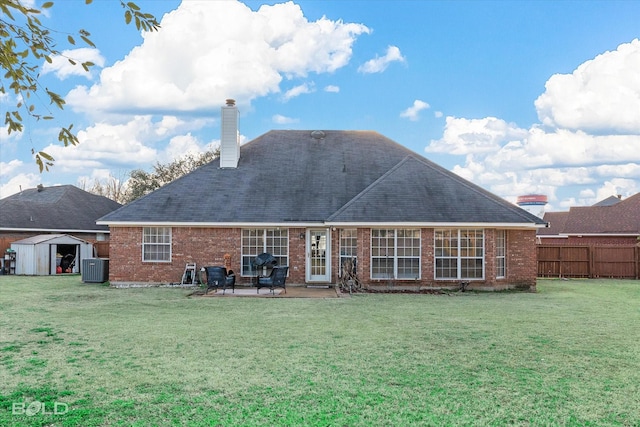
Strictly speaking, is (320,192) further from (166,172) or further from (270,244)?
(166,172)

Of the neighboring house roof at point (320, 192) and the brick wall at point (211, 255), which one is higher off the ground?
the neighboring house roof at point (320, 192)

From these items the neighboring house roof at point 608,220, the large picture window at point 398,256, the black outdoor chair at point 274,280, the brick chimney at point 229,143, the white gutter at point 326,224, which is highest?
the brick chimney at point 229,143

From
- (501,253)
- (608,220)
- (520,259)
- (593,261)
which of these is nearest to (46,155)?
(501,253)

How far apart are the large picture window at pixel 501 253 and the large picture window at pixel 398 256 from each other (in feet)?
9.84

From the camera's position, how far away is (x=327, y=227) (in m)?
19.6

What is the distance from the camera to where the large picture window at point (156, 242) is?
65.2 ft

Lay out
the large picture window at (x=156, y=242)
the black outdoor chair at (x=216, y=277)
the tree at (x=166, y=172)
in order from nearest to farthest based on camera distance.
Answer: the black outdoor chair at (x=216, y=277) < the large picture window at (x=156, y=242) < the tree at (x=166, y=172)

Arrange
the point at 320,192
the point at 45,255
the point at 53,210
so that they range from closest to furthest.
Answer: the point at 320,192 → the point at 45,255 → the point at 53,210

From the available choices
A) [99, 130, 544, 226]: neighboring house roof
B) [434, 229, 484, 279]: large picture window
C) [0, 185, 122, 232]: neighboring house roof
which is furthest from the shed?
[434, 229, 484, 279]: large picture window

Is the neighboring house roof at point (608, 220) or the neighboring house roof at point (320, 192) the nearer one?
the neighboring house roof at point (320, 192)

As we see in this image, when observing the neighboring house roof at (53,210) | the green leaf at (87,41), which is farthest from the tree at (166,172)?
the green leaf at (87,41)

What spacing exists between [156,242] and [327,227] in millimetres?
6325

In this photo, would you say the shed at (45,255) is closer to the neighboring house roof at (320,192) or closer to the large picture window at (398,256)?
the neighboring house roof at (320,192)


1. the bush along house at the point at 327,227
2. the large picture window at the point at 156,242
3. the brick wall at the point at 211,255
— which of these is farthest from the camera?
the large picture window at the point at 156,242
